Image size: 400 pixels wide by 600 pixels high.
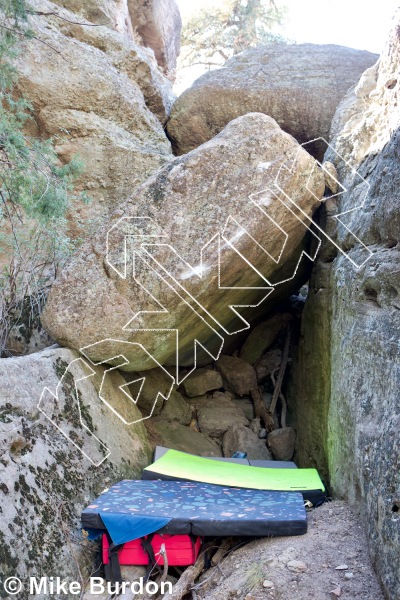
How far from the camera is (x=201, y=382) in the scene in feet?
16.9

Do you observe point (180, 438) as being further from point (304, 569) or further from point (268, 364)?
point (304, 569)

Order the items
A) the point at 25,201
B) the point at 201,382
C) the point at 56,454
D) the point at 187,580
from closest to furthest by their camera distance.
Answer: the point at 187,580, the point at 56,454, the point at 25,201, the point at 201,382

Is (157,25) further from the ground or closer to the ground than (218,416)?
further from the ground

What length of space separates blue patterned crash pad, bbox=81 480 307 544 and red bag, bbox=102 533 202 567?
96 mm

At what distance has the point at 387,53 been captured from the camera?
407 cm

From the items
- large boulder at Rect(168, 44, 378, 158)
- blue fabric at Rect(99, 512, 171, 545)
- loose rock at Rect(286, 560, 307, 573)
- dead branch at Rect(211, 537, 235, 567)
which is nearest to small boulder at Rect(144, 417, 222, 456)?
dead branch at Rect(211, 537, 235, 567)

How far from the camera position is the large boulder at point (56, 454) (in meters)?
2.58

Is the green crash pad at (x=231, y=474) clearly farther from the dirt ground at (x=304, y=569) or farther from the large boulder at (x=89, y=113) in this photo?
the large boulder at (x=89, y=113)

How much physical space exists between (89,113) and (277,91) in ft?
6.50

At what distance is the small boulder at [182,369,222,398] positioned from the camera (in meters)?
5.12

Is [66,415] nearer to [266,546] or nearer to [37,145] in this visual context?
[266,546]

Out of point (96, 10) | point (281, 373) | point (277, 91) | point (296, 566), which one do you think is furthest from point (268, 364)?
point (96, 10)

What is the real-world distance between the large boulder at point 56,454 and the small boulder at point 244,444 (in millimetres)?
1056

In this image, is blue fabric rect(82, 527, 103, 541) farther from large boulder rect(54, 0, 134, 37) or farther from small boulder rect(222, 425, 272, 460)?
large boulder rect(54, 0, 134, 37)
